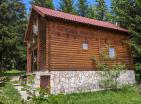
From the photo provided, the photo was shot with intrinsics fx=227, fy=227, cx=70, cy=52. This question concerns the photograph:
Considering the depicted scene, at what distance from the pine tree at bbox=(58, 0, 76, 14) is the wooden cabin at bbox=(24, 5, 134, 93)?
2401 centimetres

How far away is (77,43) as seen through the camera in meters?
16.3

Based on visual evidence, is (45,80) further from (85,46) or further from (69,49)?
(85,46)

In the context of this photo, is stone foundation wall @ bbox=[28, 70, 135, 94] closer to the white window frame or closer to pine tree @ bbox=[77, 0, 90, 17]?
the white window frame

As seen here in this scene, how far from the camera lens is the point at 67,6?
43.0m

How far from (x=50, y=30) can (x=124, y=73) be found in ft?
24.6

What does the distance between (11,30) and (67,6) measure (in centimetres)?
1500

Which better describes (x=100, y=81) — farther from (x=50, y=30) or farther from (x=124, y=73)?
(x=50, y=30)

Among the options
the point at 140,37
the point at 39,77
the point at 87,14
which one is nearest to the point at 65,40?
the point at 39,77

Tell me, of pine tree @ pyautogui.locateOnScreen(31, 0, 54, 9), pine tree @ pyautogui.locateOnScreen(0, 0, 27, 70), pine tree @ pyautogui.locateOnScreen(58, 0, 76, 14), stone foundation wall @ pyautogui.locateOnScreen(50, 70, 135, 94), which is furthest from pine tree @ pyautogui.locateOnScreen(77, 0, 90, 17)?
stone foundation wall @ pyautogui.locateOnScreen(50, 70, 135, 94)

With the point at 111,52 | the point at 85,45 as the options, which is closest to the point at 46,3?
the point at 111,52

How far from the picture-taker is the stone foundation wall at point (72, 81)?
14734mm

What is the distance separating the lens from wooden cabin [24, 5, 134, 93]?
1503 cm

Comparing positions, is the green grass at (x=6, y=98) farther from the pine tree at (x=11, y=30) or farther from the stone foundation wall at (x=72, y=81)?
the pine tree at (x=11, y=30)

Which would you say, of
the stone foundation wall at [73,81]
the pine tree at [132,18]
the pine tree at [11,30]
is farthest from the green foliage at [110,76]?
the pine tree at [11,30]
